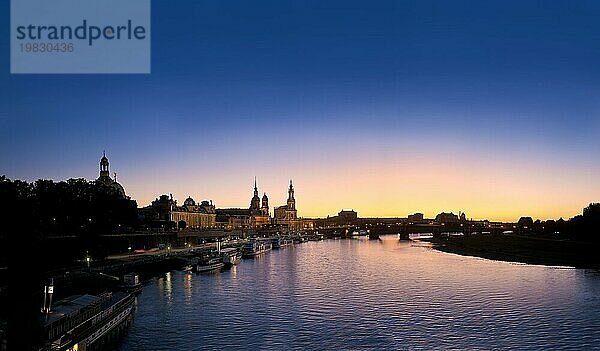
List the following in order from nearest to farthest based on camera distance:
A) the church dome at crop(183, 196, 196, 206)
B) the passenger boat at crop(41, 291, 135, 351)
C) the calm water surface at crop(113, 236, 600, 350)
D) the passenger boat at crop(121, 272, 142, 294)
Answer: the passenger boat at crop(41, 291, 135, 351), the calm water surface at crop(113, 236, 600, 350), the passenger boat at crop(121, 272, 142, 294), the church dome at crop(183, 196, 196, 206)

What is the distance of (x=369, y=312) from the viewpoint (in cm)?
3569

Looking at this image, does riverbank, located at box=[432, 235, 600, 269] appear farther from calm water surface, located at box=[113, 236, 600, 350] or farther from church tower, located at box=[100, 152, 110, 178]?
church tower, located at box=[100, 152, 110, 178]

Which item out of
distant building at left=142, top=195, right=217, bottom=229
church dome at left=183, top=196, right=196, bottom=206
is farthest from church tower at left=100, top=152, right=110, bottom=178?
church dome at left=183, top=196, right=196, bottom=206

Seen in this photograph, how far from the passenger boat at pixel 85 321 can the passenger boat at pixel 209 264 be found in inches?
1132

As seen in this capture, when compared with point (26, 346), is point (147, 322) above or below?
below

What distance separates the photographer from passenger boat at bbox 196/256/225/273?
62750 mm

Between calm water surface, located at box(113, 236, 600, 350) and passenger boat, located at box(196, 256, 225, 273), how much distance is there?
2.82 meters

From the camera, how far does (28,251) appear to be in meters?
48.2

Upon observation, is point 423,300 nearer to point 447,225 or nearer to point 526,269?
point 526,269

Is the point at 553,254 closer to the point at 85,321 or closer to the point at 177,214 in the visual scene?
the point at 85,321

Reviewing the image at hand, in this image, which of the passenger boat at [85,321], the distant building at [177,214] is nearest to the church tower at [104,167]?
the distant building at [177,214]

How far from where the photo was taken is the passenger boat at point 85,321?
21938 millimetres

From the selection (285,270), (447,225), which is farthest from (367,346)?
(447,225)

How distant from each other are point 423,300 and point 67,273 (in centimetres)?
2594
